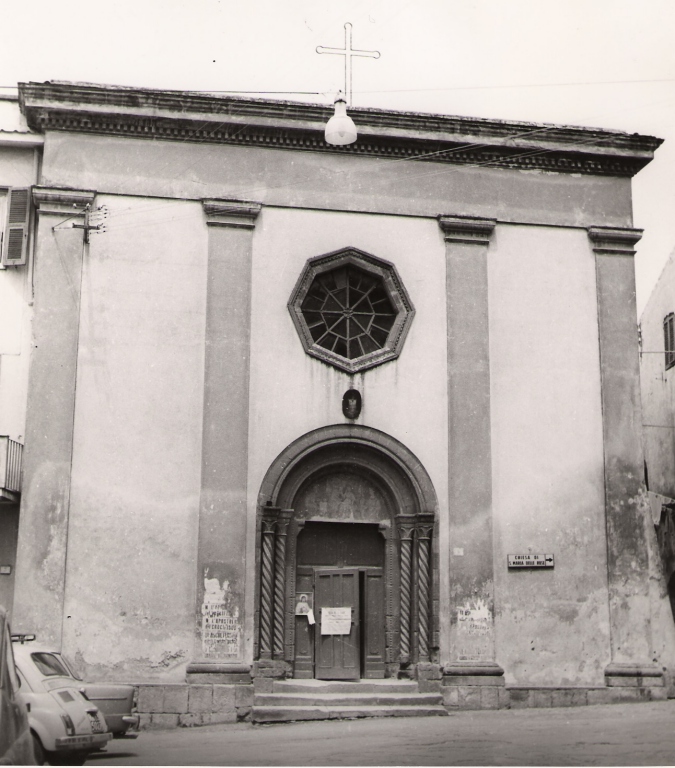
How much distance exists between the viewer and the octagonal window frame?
17.0 metres

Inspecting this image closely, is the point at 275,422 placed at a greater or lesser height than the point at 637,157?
lesser

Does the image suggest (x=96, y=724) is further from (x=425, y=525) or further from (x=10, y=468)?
(x=425, y=525)

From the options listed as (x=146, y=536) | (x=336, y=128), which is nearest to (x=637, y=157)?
(x=336, y=128)

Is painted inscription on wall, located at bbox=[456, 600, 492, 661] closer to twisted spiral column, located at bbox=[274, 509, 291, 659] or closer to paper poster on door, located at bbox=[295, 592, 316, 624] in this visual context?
paper poster on door, located at bbox=[295, 592, 316, 624]

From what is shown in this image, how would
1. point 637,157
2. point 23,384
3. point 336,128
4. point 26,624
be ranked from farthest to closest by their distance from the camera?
point 637,157
point 23,384
point 26,624
point 336,128

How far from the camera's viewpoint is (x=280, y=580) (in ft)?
53.7

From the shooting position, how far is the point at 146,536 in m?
15.9

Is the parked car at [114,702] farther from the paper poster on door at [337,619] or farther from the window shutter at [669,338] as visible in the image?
the window shutter at [669,338]

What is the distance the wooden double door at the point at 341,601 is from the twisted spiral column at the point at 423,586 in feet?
→ 2.00

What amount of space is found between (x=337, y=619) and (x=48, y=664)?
5.65 meters

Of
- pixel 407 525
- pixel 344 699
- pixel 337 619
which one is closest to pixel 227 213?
pixel 407 525

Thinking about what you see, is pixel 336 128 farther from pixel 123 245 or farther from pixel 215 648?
pixel 215 648

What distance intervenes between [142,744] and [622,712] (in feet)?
21.4

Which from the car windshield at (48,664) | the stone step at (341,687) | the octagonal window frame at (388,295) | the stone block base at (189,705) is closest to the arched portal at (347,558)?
the stone step at (341,687)
